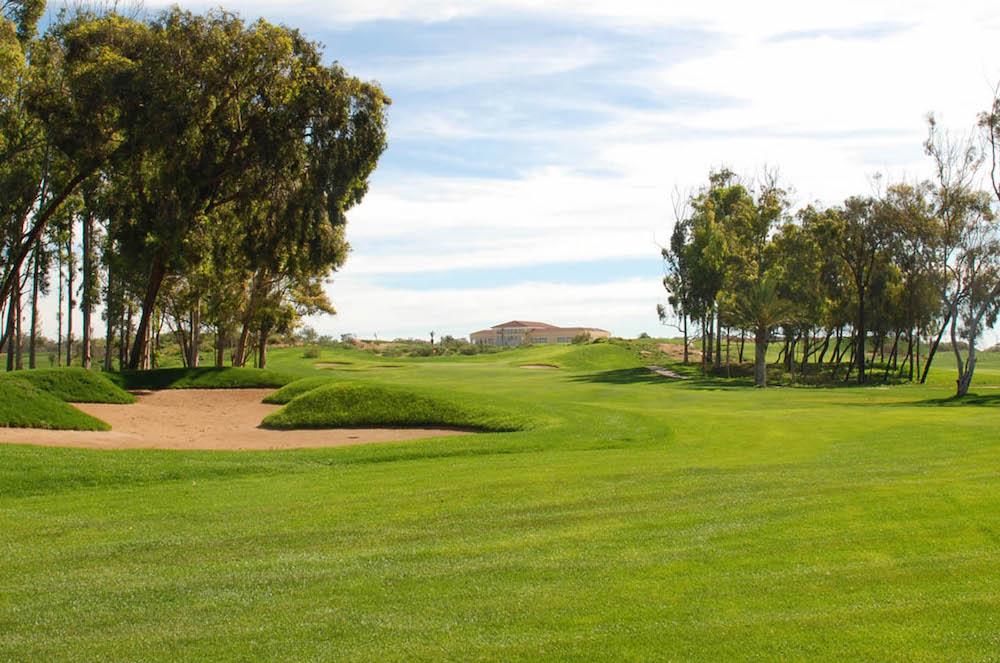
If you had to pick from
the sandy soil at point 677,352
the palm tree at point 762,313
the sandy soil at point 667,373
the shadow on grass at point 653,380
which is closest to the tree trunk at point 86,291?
the shadow on grass at point 653,380

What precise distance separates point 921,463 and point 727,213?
57.7m

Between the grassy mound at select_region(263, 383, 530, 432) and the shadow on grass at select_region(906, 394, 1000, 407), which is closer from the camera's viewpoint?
the grassy mound at select_region(263, 383, 530, 432)

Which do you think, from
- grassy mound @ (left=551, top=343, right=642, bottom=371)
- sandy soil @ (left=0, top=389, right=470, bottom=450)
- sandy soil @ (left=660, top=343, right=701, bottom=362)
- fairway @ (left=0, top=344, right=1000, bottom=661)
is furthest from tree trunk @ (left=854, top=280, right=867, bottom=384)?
sandy soil @ (left=0, top=389, right=470, bottom=450)

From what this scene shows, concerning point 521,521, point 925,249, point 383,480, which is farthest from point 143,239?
point 925,249

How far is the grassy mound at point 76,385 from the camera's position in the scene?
2245 cm

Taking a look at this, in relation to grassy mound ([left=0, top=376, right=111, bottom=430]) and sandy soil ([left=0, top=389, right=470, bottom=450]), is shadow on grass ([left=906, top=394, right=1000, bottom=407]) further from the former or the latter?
grassy mound ([left=0, top=376, right=111, bottom=430])

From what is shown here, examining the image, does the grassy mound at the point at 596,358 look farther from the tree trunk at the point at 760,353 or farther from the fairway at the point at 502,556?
the fairway at the point at 502,556

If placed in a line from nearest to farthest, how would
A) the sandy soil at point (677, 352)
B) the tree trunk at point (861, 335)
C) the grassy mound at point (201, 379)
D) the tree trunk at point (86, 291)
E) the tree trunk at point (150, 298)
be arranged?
the grassy mound at point (201, 379), the tree trunk at point (150, 298), the tree trunk at point (86, 291), the tree trunk at point (861, 335), the sandy soil at point (677, 352)

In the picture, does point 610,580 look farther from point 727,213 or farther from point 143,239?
point 727,213

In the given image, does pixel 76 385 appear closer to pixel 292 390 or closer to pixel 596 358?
pixel 292 390

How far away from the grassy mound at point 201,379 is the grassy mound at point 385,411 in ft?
24.0

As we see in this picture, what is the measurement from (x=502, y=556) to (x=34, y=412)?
47.8 ft

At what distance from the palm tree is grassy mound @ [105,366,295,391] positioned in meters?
33.8

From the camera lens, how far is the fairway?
5574 mm
